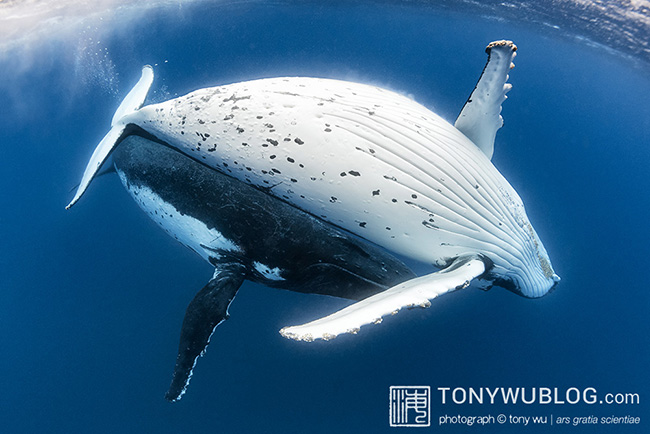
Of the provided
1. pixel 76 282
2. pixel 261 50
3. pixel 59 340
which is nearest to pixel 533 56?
pixel 261 50

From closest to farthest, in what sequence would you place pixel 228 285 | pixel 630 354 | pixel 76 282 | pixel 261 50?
pixel 228 285, pixel 630 354, pixel 76 282, pixel 261 50

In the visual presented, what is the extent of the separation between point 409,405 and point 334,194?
4604mm

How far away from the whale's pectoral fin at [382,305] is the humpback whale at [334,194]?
1cm

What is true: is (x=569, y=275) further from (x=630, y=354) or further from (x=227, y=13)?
(x=227, y=13)

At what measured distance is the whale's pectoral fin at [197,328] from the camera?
4.25 m

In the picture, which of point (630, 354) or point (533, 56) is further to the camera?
point (533, 56)

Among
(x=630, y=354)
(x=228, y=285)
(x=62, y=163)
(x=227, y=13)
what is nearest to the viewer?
(x=228, y=285)

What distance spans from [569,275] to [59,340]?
10124 mm

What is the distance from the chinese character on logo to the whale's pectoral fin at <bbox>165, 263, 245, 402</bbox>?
3460mm

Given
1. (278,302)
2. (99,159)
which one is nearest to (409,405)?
(278,302)

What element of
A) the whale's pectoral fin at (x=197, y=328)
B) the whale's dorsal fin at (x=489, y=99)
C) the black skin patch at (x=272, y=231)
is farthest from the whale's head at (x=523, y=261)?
the whale's pectoral fin at (x=197, y=328)

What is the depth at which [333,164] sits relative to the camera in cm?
320

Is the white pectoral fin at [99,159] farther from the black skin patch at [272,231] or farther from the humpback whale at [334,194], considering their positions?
the black skin patch at [272,231]

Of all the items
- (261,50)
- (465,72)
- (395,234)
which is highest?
(261,50)
